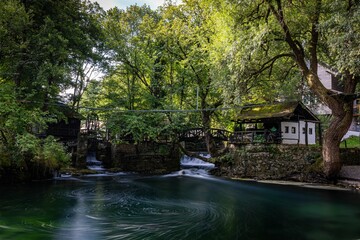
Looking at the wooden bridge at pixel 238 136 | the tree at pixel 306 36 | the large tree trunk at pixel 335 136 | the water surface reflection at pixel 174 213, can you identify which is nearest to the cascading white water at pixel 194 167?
the wooden bridge at pixel 238 136

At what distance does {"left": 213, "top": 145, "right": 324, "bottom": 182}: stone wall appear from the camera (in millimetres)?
17312

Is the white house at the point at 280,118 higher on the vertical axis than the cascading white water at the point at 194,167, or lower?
higher

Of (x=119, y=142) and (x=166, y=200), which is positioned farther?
(x=119, y=142)

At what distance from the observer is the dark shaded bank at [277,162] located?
16812mm

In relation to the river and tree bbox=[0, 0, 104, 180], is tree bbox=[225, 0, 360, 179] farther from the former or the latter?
tree bbox=[0, 0, 104, 180]

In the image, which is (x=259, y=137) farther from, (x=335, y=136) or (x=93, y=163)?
(x=93, y=163)

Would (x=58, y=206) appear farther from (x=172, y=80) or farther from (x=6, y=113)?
(x=172, y=80)

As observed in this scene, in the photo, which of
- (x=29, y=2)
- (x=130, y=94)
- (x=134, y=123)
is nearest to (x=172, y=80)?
(x=130, y=94)

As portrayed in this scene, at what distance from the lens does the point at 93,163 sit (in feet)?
82.1

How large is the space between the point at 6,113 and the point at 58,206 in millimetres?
6334

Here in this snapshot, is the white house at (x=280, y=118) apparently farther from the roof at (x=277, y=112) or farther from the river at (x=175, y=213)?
the river at (x=175, y=213)

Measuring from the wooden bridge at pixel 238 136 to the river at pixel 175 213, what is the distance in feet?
20.6

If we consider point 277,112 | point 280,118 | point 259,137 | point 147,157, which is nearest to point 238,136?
point 259,137

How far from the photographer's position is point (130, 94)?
25016mm
